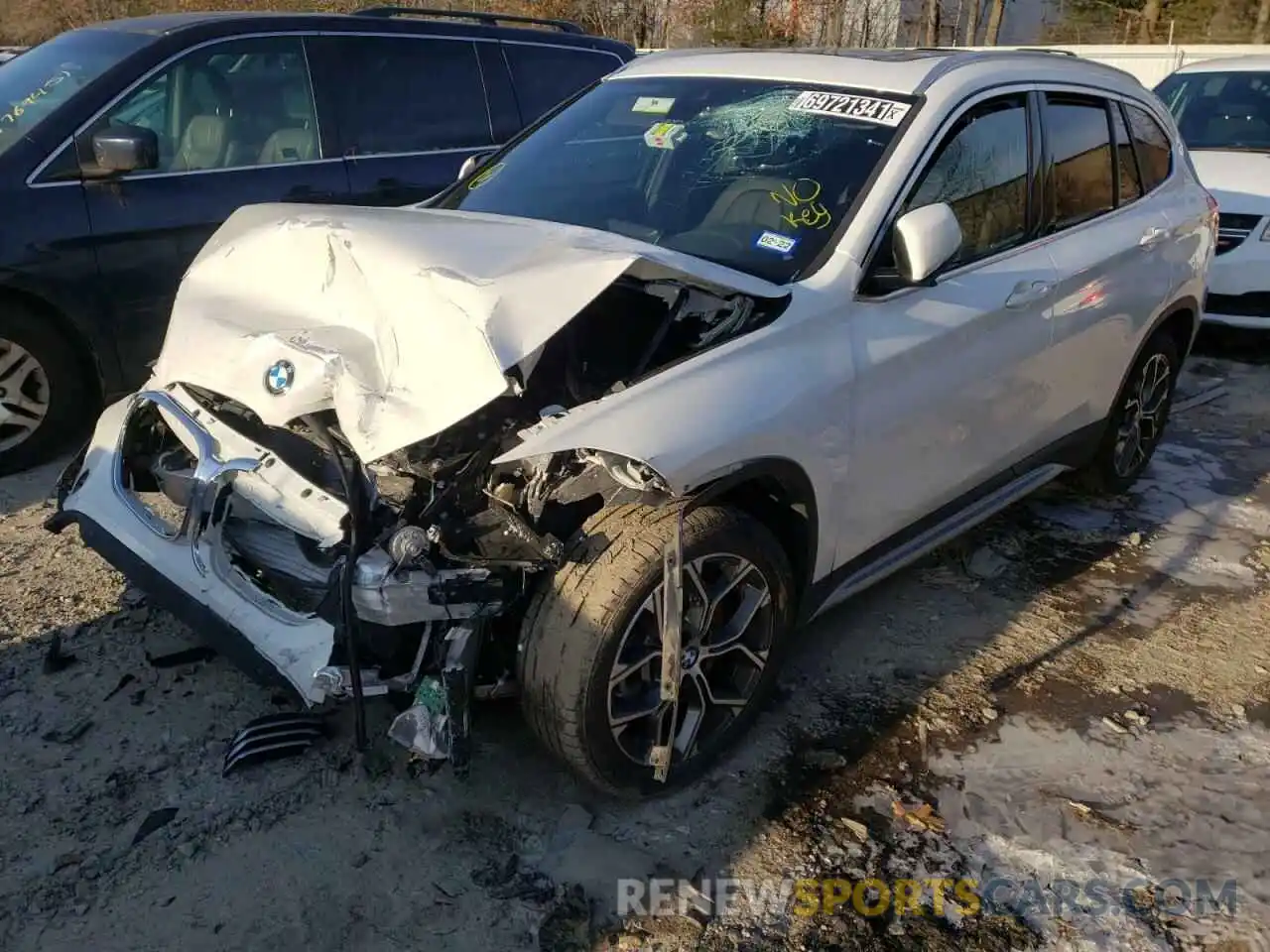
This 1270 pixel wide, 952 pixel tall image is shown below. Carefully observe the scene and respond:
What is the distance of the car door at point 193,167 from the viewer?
187 inches

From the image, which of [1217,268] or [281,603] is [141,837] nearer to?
[281,603]

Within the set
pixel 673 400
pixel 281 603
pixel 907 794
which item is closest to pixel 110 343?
pixel 281 603

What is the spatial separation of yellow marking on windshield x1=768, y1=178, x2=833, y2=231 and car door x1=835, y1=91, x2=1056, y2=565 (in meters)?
0.20

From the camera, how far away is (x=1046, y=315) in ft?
12.4

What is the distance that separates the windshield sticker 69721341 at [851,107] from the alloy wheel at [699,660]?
153 centimetres

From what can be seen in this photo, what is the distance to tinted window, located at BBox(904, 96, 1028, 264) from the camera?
3.38 metres

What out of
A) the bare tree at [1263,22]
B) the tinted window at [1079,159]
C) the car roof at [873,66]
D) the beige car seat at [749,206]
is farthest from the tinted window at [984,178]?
the bare tree at [1263,22]

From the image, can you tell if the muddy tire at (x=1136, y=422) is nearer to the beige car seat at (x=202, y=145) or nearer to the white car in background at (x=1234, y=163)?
the white car in background at (x=1234, y=163)

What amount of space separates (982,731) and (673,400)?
154cm

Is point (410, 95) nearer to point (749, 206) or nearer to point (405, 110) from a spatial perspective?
point (405, 110)

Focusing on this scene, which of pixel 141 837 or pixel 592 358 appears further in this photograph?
pixel 592 358

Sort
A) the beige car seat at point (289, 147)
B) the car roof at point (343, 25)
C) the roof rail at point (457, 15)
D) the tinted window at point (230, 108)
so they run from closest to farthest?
the tinted window at point (230, 108) → the car roof at point (343, 25) → the beige car seat at point (289, 147) → the roof rail at point (457, 15)

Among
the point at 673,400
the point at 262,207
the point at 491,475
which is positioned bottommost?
the point at 491,475

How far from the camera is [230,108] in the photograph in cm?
515
